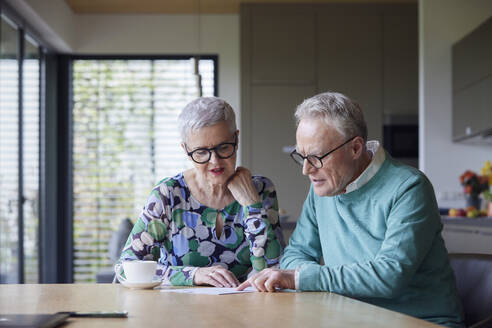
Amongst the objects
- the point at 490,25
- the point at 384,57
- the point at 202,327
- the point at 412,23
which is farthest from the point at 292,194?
the point at 202,327

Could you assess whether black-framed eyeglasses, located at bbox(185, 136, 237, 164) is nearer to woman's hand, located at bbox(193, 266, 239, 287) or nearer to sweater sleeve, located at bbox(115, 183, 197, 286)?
sweater sleeve, located at bbox(115, 183, 197, 286)

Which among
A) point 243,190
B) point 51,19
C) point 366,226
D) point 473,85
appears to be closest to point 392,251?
point 366,226

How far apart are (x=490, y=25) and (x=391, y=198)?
366 cm

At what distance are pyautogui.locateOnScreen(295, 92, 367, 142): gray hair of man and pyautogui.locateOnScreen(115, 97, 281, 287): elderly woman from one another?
1.35 ft

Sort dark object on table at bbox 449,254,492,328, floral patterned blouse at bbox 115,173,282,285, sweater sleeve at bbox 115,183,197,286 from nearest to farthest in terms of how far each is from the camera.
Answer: dark object on table at bbox 449,254,492,328, sweater sleeve at bbox 115,183,197,286, floral patterned blouse at bbox 115,173,282,285

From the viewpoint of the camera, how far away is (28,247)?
5719 millimetres

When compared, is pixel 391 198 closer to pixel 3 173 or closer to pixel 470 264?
pixel 470 264

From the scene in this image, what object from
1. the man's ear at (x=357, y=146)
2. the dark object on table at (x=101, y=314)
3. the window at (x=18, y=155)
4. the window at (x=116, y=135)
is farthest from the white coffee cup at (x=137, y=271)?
the window at (x=116, y=135)

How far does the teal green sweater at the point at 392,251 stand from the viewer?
163cm

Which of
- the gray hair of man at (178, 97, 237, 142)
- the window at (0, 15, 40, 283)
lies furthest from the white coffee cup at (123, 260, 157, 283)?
the window at (0, 15, 40, 283)

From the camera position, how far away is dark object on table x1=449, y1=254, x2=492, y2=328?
1.73 metres

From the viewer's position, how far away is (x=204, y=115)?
213 cm

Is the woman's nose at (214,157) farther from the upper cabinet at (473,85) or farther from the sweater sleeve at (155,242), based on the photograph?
the upper cabinet at (473,85)

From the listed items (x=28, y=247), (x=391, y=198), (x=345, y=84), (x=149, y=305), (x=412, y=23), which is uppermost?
(x=412, y=23)
